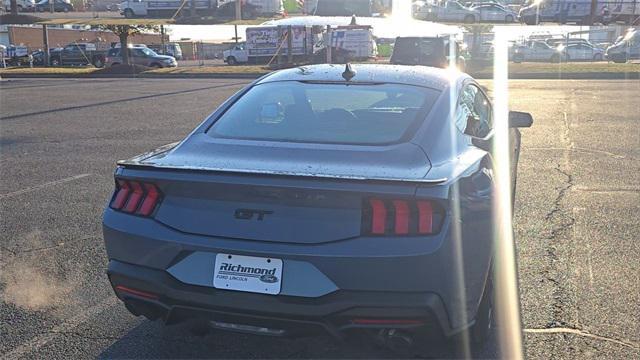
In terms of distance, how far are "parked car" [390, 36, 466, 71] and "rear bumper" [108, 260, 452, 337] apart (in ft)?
57.6

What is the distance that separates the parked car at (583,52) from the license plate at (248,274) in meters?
41.2

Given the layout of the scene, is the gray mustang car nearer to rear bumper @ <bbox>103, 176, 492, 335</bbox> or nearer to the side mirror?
rear bumper @ <bbox>103, 176, 492, 335</bbox>

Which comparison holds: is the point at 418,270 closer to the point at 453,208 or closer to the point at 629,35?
the point at 453,208

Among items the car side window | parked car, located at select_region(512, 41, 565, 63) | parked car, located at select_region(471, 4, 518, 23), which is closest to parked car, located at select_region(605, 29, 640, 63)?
parked car, located at select_region(512, 41, 565, 63)

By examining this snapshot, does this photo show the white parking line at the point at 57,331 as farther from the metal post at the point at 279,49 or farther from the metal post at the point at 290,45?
the metal post at the point at 279,49

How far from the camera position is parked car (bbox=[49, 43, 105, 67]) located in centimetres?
4638

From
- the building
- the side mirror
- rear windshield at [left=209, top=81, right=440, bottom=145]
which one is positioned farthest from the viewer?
the building

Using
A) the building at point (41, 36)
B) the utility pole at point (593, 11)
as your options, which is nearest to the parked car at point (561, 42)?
the utility pole at point (593, 11)

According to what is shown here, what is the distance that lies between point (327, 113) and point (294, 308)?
158 cm

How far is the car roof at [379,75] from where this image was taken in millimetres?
4352

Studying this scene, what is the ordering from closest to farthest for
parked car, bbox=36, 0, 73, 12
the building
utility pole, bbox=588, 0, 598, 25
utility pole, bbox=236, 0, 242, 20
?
utility pole, bbox=236, 0, 242, 20 < utility pole, bbox=588, 0, 598, 25 < parked car, bbox=36, 0, 73, 12 < the building

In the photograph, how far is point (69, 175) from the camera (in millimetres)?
8344

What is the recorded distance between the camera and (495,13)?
1758 inches

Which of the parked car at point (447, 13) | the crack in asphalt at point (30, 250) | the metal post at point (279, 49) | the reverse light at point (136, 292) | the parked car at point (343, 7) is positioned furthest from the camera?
the parked car at point (447, 13)
